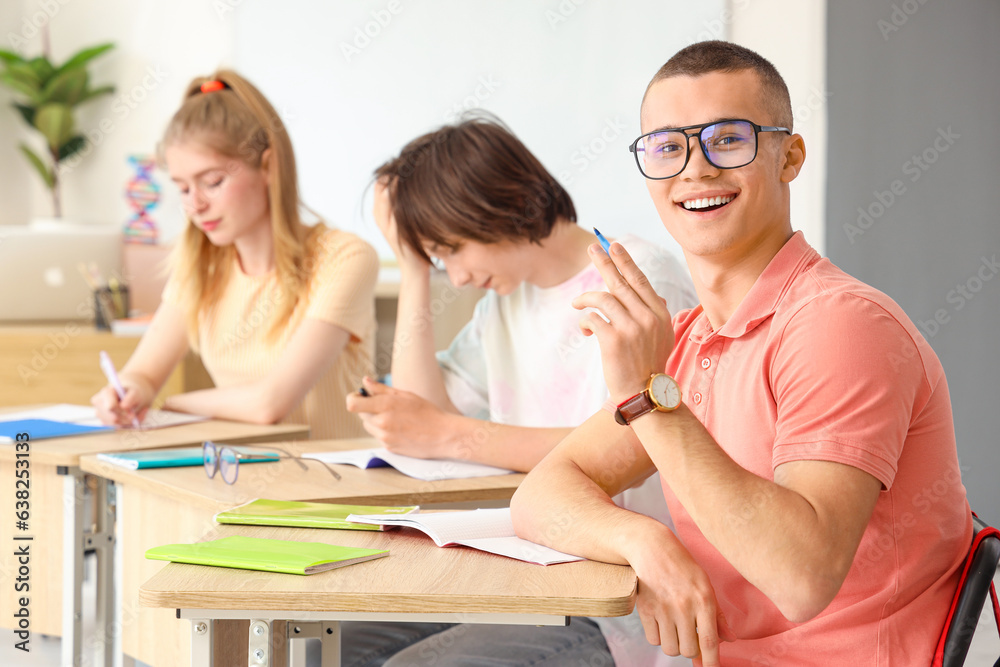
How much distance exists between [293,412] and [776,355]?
1.61m

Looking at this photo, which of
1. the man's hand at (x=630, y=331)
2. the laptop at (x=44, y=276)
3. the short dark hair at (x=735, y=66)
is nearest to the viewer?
the man's hand at (x=630, y=331)

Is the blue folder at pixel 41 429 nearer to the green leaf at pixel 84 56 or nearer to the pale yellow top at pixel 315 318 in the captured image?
the pale yellow top at pixel 315 318

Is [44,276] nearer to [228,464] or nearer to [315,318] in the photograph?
[315,318]

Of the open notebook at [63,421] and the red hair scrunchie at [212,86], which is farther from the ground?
the red hair scrunchie at [212,86]

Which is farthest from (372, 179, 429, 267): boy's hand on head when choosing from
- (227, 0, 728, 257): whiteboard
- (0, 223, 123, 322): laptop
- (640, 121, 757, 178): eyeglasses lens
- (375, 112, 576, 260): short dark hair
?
(0, 223, 123, 322): laptop

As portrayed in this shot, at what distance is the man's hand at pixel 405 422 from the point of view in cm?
166

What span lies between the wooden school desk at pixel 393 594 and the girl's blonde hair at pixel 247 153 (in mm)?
→ 1424

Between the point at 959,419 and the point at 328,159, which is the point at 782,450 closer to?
the point at 959,419

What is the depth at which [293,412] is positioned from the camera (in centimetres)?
238

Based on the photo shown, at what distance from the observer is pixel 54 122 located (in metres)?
5.36

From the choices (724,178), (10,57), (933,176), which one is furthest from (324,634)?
(10,57)

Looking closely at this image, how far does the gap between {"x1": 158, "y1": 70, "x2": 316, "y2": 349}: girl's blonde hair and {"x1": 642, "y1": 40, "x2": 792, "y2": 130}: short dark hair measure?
1.44 meters

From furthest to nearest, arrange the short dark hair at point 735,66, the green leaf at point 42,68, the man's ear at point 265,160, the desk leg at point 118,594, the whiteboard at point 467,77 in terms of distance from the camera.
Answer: the green leaf at point 42,68 → the whiteboard at point 467,77 → the man's ear at point 265,160 → the desk leg at point 118,594 → the short dark hair at point 735,66

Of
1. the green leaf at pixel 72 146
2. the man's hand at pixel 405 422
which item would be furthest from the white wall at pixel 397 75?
the man's hand at pixel 405 422
